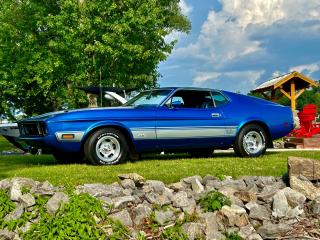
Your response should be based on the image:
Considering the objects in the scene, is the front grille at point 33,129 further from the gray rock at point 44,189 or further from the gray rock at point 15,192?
the gray rock at point 15,192

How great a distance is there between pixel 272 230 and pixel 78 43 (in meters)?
21.9

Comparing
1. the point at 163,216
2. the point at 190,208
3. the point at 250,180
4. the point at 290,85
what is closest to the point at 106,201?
the point at 163,216

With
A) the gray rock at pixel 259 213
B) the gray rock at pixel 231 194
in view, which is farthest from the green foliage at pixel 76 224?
the gray rock at pixel 259 213

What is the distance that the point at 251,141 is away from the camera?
1192 centimetres

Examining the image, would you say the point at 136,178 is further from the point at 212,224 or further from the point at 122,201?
the point at 212,224

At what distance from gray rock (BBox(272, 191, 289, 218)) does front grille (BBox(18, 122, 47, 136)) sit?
5078 mm

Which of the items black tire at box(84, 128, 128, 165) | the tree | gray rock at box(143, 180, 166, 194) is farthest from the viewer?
the tree

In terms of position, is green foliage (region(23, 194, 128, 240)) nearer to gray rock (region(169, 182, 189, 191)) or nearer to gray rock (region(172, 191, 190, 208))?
gray rock (region(172, 191, 190, 208))

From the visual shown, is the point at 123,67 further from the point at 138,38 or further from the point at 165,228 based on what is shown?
the point at 165,228

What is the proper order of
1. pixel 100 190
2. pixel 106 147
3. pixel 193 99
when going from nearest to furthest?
pixel 100 190, pixel 106 147, pixel 193 99

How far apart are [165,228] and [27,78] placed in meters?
26.7

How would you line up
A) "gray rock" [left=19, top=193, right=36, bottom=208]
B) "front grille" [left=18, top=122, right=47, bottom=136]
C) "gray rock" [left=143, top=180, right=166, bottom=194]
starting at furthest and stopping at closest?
1. "front grille" [left=18, top=122, right=47, bottom=136]
2. "gray rock" [left=143, top=180, right=166, bottom=194]
3. "gray rock" [left=19, top=193, right=36, bottom=208]

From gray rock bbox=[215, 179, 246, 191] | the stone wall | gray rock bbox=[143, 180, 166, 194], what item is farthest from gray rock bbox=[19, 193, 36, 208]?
gray rock bbox=[215, 179, 246, 191]

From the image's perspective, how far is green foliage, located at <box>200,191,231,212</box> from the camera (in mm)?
6598
